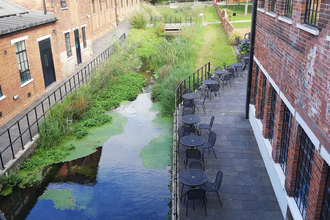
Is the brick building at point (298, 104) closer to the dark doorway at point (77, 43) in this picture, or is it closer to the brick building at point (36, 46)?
the brick building at point (36, 46)

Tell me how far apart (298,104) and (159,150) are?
582cm

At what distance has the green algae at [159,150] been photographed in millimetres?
9750

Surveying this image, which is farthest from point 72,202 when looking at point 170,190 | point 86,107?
point 86,107

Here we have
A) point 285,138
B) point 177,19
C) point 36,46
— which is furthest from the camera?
A: point 177,19

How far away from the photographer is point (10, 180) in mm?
8477

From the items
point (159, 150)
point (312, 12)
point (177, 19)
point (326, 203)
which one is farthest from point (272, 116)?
point (177, 19)

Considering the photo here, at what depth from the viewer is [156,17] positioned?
3347cm

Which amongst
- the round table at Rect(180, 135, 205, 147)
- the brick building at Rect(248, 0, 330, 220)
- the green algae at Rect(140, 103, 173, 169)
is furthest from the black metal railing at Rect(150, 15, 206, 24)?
the brick building at Rect(248, 0, 330, 220)

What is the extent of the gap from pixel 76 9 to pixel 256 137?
14.7 metres

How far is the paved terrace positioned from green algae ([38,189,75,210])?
9.78ft

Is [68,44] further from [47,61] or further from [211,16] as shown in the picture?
[211,16]

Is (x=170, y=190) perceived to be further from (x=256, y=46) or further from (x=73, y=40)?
(x=73, y=40)

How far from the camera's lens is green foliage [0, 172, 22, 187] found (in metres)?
8.41

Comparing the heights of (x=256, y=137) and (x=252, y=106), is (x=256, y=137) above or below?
below
